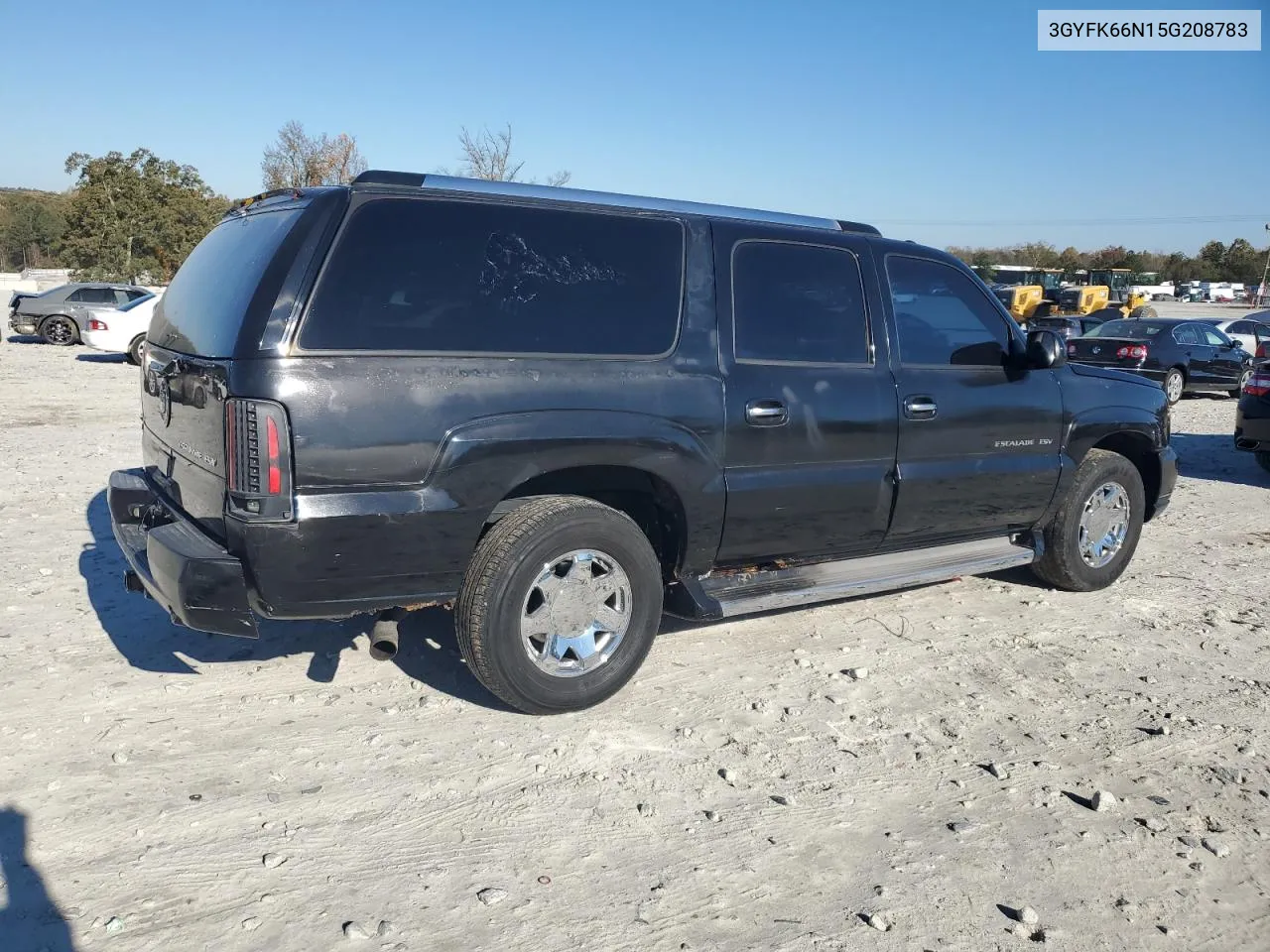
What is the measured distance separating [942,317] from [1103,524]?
1843 mm

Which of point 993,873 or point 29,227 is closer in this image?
point 993,873

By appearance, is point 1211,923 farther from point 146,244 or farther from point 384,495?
point 146,244

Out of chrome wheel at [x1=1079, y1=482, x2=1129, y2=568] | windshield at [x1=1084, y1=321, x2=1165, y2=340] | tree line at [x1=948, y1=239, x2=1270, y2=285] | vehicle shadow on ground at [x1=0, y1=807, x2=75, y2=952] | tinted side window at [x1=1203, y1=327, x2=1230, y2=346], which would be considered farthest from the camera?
tree line at [x1=948, y1=239, x2=1270, y2=285]

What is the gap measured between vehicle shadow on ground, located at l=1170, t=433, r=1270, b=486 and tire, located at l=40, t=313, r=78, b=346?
67.0ft

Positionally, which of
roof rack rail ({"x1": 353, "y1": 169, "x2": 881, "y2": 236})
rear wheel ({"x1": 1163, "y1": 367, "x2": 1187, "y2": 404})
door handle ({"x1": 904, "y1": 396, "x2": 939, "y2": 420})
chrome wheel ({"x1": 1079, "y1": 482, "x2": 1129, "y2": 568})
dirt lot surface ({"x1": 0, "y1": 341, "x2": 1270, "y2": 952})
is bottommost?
dirt lot surface ({"x1": 0, "y1": 341, "x2": 1270, "y2": 952})

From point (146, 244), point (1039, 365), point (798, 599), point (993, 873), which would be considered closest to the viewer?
point (993, 873)

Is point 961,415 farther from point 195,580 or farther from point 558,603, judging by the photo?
point 195,580

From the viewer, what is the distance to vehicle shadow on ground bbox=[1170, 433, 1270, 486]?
10.5m

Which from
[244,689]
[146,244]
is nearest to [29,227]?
[146,244]

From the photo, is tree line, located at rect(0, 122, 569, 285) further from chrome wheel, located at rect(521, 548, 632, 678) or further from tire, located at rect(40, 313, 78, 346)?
chrome wheel, located at rect(521, 548, 632, 678)

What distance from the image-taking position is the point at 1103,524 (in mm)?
6012

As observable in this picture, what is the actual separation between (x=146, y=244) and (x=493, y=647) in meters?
44.1

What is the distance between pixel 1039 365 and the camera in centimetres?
525

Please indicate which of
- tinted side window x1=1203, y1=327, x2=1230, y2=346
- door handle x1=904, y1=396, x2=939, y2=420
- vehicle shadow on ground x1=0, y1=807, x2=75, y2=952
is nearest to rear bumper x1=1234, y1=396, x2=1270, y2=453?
door handle x1=904, y1=396, x2=939, y2=420
